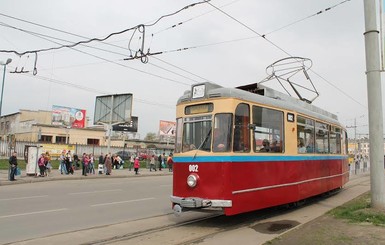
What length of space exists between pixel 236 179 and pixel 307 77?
8453 millimetres

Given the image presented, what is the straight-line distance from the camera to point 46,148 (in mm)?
36281

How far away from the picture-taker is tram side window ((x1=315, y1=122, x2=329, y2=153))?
12.9m

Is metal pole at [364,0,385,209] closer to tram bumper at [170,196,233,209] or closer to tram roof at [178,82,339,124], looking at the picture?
tram roof at [178,82,339,124]

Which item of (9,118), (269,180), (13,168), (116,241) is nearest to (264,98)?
(269,180)

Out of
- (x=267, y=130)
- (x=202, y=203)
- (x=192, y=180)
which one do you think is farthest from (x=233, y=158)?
(x=267, y=130)

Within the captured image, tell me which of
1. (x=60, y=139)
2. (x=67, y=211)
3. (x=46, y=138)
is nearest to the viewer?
(x=67, y=211)

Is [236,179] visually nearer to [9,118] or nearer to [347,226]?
[347,226]

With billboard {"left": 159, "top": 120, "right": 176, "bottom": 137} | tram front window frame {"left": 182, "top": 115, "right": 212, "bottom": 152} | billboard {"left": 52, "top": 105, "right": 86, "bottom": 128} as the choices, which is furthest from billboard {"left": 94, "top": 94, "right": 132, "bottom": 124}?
billboard {"left": 159, "top": 120, "right": 176, "bottom": 137}

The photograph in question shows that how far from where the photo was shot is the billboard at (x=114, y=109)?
113 feet

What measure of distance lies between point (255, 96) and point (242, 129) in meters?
1.07

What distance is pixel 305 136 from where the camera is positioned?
1177 centimetres

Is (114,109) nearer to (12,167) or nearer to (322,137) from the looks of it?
(12,167)

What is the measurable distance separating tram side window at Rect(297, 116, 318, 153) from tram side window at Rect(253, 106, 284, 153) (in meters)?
1.19

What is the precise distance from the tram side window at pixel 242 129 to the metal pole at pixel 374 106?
369 cm
